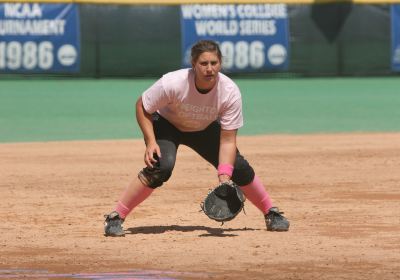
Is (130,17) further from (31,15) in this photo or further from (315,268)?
(315,268)

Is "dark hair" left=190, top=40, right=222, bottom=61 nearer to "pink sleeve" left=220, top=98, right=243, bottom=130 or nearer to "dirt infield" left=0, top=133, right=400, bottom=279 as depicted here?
"pink sleeve" left=220, top=98, right=243, bottom=130

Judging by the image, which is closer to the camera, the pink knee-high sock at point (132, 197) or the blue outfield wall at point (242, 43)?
the pink knee-high sock at point (132, 197)

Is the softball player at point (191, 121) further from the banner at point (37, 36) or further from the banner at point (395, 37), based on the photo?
the banner at point (395, 37)

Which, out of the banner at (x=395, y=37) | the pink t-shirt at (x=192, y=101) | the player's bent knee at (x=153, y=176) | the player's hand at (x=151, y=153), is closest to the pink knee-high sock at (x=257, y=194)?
the pink t-shirt at (x=192, y=101)

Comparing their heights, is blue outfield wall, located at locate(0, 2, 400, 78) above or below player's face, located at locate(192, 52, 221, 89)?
below

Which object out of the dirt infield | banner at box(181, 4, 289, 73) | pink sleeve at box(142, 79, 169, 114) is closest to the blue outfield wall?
banner at box(181, 4, 289, 73)

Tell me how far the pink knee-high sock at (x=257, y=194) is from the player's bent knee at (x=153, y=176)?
77cm

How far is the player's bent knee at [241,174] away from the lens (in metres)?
10.1

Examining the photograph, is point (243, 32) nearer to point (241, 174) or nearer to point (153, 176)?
point (241, 174)

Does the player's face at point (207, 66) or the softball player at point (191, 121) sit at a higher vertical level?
the player's face at point (207, 66)

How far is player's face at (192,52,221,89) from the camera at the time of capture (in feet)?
31.1

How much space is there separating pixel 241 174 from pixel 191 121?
642 mm

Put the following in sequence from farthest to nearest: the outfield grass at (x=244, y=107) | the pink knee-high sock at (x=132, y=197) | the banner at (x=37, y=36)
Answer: the banner at (x=37, y=36)
the outfield grass at (x=244, y=107)
the pink knee-high sock at (x=132, y=197)

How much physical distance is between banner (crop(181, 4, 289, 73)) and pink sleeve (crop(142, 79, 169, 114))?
1988 centimetres
